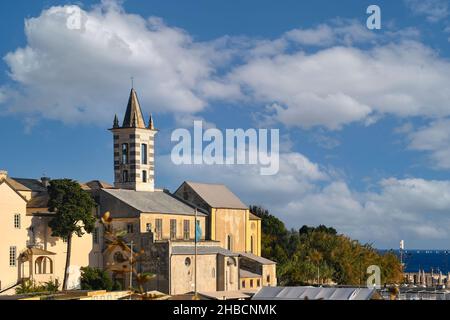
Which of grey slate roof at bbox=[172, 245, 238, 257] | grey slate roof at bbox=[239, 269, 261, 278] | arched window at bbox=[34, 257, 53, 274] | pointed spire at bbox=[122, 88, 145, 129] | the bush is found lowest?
grey slate roof at bbox=[239, 269, 261, 278]

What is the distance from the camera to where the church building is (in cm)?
6172

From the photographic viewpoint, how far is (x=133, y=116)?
80188 millimetres

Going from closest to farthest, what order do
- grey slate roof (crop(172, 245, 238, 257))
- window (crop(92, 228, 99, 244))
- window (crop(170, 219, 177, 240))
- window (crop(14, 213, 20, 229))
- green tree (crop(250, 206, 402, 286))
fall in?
window (crop(14, 213, 20, 229)) → window (crop(92, 228, 99, 244)) → grey slate roof (crop(172, 245, 238, 257)) → window (crop(170, 219, 177, 240)) → green tree (crop(250, 206, 402, 286))

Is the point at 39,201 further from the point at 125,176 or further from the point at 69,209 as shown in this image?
the point at 125,176

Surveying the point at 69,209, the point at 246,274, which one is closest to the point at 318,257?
the point at 246,274

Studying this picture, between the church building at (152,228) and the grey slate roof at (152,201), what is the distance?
0.28ft

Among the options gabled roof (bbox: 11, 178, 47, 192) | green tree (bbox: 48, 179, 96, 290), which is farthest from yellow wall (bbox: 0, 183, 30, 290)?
gabled roof (bbox: 11, 178, 47, 192)

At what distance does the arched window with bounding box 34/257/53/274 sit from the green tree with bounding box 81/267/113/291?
9.33ft

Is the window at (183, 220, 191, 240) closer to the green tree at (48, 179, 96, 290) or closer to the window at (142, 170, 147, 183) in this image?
the window at (142, 170, 147, 183)

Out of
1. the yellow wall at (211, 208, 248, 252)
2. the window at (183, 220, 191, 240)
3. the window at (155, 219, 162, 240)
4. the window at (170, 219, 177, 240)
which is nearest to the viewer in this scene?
the window at (155, 219, 162, 240)

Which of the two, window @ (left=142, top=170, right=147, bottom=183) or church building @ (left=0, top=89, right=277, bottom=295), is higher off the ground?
window @ (left=142, top=170, right=147, bottom=183)

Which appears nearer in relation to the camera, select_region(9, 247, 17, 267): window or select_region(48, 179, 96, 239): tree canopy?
select_region(9, 247, 17, 267): window

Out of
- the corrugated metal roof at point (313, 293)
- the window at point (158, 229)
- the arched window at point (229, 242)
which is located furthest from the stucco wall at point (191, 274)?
the corrugated metal roof at point (313, 293)

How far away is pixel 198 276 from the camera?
227ft
